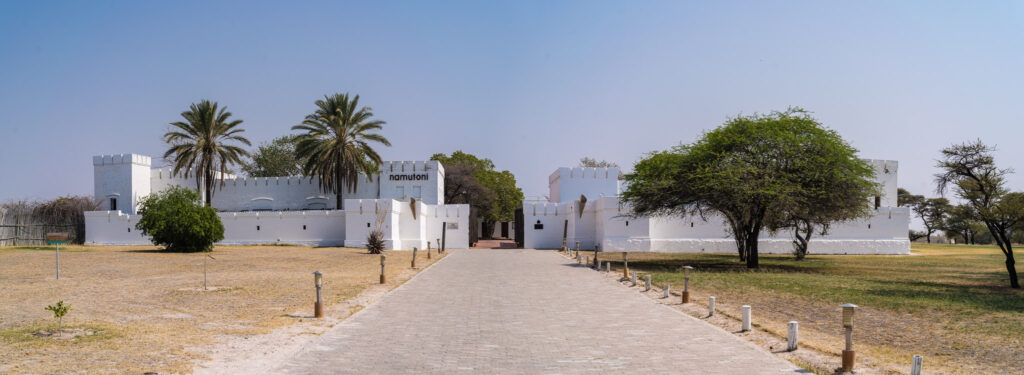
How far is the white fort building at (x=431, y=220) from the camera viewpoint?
43031mm

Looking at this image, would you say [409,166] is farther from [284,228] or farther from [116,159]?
[116,159]

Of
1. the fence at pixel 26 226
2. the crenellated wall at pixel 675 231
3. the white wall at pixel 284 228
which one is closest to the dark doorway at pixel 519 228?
the crenellated wall at pixel 675 231

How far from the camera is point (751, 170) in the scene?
25.9 m

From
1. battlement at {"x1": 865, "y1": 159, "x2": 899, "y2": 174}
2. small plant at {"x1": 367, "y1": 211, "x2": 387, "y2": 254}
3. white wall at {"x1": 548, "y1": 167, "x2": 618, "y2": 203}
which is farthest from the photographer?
white wall at {"x1": 548, "y1": 167, "x2": 618, "y2": 203}

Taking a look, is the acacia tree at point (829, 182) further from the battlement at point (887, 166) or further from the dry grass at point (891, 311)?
the battlement at point (887, 166)

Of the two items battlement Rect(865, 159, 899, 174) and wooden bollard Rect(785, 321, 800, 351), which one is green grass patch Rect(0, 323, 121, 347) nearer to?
wooden bollard Rect(785, 321, 800, 351)

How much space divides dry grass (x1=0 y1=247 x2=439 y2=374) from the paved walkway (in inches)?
60.8

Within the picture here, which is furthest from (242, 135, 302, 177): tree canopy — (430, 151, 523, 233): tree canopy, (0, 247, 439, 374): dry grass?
(0, 247, 439, 374): dry grass

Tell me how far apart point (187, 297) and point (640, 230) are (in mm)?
30536

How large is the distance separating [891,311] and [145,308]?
557 inches

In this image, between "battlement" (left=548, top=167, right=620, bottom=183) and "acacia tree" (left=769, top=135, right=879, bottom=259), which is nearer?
"acacia tree" (left=769, top=135, right=879, bottom=259)

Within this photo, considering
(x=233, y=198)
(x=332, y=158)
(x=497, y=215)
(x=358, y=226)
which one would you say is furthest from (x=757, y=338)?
(x=497, y=215)

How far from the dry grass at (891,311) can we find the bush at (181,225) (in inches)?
979

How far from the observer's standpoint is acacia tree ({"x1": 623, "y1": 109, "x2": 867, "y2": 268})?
2553cm
